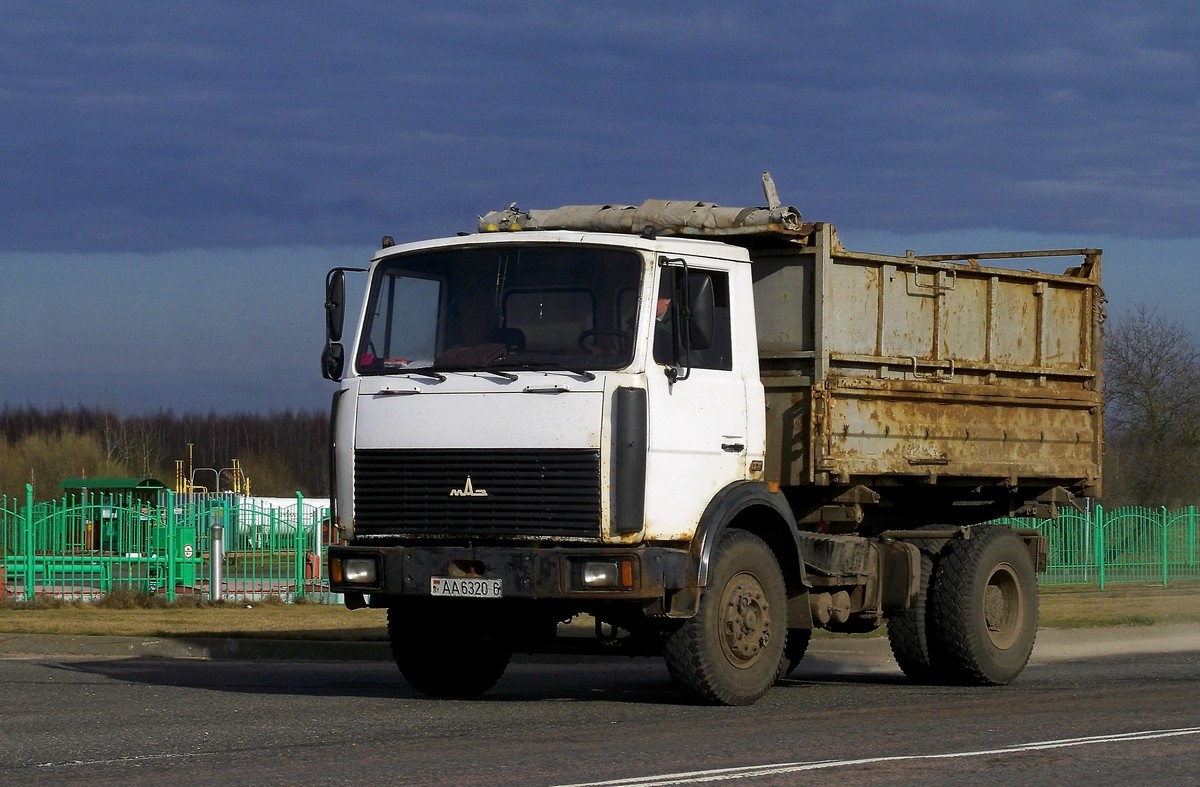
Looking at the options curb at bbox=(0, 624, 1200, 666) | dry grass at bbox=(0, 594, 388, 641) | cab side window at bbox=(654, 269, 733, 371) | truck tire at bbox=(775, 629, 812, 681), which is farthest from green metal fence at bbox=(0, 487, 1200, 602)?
cab side window at bbox=(654, 269, 733, 371)

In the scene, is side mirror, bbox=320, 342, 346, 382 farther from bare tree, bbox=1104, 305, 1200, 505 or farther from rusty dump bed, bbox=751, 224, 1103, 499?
bare tree, bbox=1104, 305, 1200, 505

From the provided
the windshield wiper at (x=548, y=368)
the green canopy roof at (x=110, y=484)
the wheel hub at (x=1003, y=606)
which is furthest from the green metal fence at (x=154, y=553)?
the green canopy roof at (x=110, y=484)

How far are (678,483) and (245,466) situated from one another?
102345 millimetres

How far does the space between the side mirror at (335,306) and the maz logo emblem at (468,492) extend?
1.40 m

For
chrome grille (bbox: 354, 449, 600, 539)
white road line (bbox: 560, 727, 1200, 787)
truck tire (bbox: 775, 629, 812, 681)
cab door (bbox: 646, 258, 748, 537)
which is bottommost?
truck tire (bbox: 775, 629, 812, 681)

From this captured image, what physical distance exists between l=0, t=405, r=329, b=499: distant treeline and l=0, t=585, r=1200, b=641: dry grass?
188 ft

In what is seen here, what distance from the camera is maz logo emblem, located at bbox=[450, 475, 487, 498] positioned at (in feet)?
33.0

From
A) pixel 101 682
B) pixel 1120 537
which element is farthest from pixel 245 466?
pixel 101 682

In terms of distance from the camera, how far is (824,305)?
11359mm

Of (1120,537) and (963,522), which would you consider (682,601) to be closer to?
(963,522)

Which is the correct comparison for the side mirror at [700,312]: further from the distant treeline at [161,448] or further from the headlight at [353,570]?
the distant treeline at [161,448]

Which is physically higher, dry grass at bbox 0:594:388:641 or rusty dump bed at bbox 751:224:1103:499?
rusty dump bed at bbox 751:224:1103:499

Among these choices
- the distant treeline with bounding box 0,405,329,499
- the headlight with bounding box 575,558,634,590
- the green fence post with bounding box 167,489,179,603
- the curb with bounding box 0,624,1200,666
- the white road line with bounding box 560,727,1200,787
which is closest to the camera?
the white road line with bounding box 560,727,1200,787

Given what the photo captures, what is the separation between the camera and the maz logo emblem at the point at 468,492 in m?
10.1
